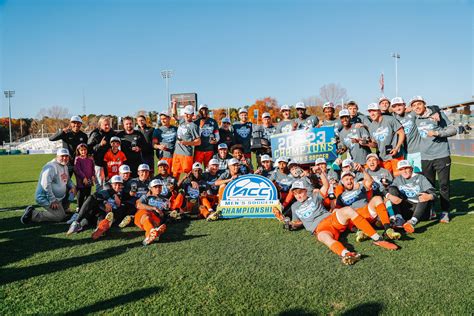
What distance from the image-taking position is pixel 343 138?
26.3 feet

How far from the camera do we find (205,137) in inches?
353

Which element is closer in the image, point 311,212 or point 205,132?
point 311,212

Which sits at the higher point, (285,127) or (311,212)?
(285,127)

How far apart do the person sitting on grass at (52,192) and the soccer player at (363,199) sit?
18.3ft

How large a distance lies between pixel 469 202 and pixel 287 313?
7.22 metres

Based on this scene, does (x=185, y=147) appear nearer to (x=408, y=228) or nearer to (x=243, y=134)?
(x=243, y=134)

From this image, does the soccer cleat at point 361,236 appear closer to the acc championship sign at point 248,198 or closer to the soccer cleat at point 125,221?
the acc championship sign at point 248,198

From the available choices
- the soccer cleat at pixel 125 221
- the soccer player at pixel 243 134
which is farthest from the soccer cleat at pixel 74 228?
the soccer player at pixel 243 134

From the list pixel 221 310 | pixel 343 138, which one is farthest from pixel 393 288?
pixel 343 138

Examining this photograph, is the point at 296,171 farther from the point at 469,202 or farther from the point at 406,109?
the point at 469,202

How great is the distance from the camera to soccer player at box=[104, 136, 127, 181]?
26.6 ft

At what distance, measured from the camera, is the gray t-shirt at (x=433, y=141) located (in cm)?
707

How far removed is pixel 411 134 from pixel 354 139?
4.05 feet

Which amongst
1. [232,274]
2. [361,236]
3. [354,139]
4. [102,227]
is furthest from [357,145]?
[102,227]
